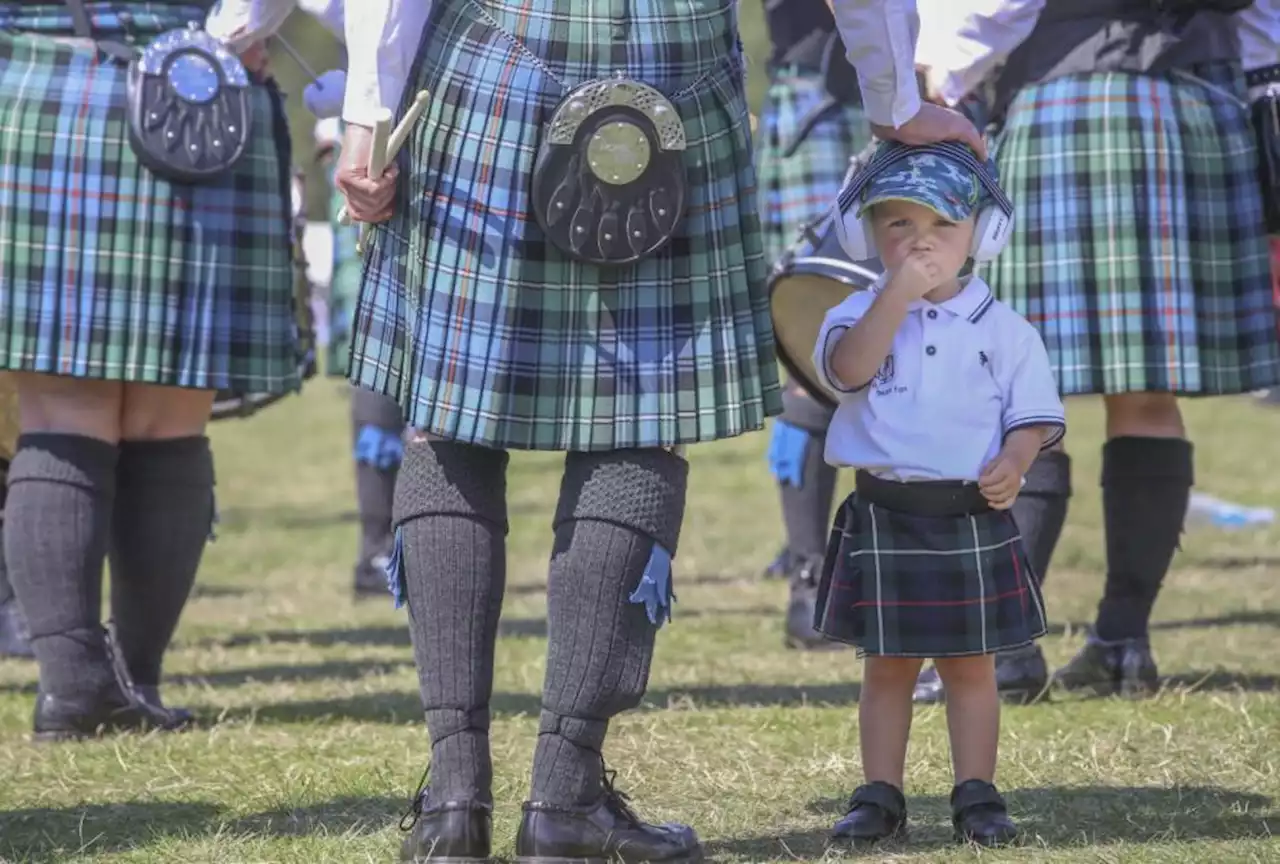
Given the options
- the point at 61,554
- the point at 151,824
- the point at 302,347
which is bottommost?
the point at 151,824

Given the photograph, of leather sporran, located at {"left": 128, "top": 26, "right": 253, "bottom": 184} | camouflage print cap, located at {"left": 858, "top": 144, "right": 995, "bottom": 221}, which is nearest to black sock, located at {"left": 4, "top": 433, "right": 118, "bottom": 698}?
leather sporran, located at {"left": 128, "top": 26, "right": 253, "bottom": 184}

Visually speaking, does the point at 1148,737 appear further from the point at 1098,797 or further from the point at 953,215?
the point at 953,215

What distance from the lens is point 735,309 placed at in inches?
99.6

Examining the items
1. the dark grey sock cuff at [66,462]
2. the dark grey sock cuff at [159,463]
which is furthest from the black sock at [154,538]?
the dark grey sock cuff at [66,462]

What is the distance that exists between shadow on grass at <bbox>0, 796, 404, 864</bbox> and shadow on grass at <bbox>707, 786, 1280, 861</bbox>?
51 cm

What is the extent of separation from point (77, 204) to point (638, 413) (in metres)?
1.36

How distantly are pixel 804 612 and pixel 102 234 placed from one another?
1798 mm

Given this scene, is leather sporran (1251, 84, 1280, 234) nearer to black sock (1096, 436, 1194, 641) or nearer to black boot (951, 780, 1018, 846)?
black sock (1096, 436, 1194, 641)

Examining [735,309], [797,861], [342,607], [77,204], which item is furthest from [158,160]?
[342,607]

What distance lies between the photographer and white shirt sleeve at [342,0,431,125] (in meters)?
2.41

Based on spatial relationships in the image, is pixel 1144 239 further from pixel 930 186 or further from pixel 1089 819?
pixel 1089 819

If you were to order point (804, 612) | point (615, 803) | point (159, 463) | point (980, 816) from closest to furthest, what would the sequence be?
point (615, 803)
point (980, 816)
point (159, 463)
point (804, 612)

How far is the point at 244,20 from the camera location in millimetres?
3453

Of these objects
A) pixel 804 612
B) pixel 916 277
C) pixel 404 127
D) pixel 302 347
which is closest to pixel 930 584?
pixel 916 277
